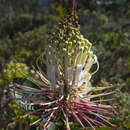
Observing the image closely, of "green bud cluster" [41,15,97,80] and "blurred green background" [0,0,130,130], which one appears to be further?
"blurred green background" [0,0,130,130]

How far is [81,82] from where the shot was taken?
3.90 ft

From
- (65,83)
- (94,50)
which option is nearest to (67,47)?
(65,83)

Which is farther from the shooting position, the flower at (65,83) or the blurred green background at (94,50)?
the blurred green background at (94,50)

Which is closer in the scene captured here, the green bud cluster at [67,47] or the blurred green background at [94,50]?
the green bud cluster at [67,47]

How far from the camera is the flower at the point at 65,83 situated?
113 cm

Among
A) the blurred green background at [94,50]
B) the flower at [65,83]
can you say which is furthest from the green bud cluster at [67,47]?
the blurred green background at [94,50]

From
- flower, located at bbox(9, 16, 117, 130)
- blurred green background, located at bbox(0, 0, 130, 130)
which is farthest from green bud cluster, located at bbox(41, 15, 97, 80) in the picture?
blurred green background, located at bbox(0, 0, 130, 130)

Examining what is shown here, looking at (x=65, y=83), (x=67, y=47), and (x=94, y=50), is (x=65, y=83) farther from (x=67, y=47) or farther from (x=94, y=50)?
(x=94, y=50)

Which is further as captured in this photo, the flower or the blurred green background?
the blurred green background

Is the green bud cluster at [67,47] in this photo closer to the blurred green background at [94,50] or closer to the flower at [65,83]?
the flower at [65,83]

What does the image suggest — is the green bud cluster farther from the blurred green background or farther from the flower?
the blurred green background

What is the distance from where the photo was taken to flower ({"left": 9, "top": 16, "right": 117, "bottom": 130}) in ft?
3.70

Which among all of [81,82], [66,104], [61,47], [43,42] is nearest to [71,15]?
[61,47]

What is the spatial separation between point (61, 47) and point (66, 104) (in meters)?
0.32
